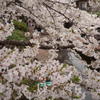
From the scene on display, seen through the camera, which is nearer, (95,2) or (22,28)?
(95,2)

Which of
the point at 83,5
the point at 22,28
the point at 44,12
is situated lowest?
the point at 22,28

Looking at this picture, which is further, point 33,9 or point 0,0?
point 33,9

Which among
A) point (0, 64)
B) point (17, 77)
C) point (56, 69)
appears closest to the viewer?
point (0, 64)

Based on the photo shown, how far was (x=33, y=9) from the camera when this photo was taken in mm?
3590

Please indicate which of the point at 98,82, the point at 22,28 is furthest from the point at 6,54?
the point at 22,28

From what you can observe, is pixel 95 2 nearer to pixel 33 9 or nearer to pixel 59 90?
pixel 59 90

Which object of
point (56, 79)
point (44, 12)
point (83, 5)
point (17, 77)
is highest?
point (83, 5)

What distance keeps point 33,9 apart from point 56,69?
258 cm

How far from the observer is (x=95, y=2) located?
2111mm

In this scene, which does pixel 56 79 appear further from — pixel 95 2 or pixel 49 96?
pixel 95 2

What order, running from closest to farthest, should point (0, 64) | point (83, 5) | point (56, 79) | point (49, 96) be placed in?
point (0, 64) → point (56, 79) → point (49, 96) → point (83, 5)

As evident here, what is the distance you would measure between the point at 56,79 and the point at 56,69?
245 millimetres

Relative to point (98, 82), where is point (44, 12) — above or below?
above

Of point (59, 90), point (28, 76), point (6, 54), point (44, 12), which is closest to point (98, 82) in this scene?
point (59, 90)
